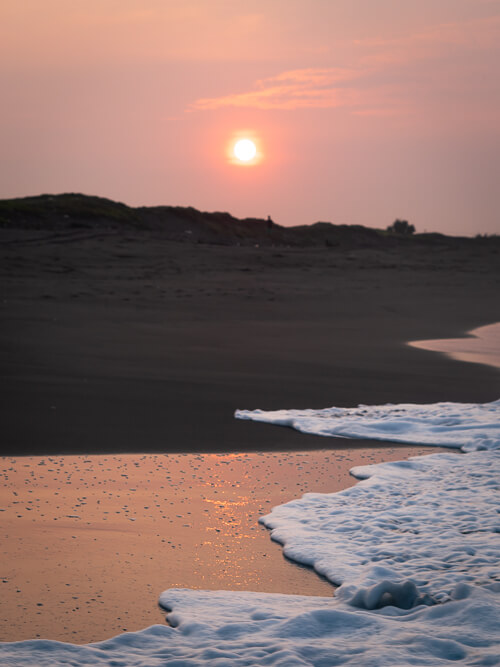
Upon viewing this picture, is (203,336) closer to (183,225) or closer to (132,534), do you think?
(132,534)

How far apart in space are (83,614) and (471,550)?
6.63 ft

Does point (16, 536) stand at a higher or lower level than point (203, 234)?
lower

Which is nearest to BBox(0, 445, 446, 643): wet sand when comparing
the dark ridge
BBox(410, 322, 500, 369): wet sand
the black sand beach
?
the black sand beach

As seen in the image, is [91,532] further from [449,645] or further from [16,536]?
[449,645]

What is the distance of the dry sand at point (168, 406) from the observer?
3.88 m

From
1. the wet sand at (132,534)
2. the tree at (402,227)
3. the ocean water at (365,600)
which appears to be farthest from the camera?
the tree at (402,227)

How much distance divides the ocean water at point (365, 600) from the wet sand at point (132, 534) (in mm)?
111

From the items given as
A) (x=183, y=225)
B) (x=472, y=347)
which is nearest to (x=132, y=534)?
(x=472, y=347)

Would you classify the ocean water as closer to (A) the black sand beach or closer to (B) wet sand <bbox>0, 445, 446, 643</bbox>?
(B) wet sand <bbox>0, 445, 446, 643</bbox>

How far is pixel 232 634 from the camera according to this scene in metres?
3.42

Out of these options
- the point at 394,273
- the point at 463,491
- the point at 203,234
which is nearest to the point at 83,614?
the point at 463,491

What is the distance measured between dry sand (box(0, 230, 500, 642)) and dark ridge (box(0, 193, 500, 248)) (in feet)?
27.6

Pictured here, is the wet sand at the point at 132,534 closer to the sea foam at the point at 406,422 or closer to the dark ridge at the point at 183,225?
the sea foam at the point at 406,422

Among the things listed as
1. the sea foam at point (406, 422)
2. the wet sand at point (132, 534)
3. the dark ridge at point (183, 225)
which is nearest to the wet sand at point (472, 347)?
the sea foam at point (406, 422)
